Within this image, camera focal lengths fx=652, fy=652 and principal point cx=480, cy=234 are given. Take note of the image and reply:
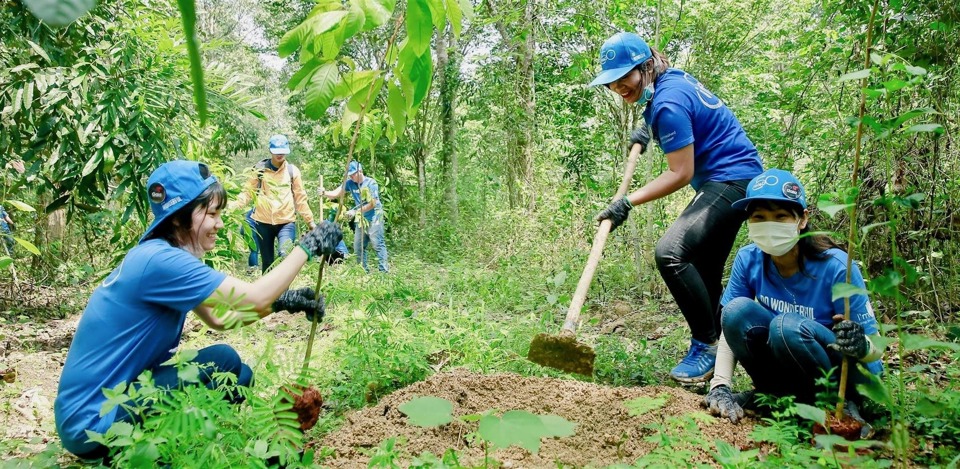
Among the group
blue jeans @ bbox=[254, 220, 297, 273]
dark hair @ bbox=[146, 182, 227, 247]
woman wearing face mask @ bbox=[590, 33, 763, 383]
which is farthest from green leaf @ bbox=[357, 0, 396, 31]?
blue jeans @ bbox=[254, 220, 297, 273]

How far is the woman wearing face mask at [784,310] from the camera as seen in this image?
258 cm

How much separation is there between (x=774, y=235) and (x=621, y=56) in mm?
1230

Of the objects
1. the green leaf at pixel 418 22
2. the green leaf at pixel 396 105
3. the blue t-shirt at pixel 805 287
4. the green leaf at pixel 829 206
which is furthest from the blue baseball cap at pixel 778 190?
the green leaf at pixel 418 22

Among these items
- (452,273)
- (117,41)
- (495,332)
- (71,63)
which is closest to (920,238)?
(495,332)

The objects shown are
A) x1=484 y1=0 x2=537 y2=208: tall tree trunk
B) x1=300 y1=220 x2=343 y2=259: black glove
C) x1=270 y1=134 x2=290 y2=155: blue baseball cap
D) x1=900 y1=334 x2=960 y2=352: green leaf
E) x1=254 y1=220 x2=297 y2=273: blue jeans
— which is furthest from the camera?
x1=484 y1=0 x2=537 y2=208: tall tree trunk

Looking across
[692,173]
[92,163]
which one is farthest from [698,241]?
[92,163]

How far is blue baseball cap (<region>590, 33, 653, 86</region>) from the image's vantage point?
3.33m

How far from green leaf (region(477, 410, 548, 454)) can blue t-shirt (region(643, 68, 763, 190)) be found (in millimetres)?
2158

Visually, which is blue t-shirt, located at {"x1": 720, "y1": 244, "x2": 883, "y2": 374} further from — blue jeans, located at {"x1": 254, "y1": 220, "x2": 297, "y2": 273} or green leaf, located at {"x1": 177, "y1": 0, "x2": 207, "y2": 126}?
blue jeans, located at {"x1": 254, "y1": 220, "x2": 297, "y2": 273}

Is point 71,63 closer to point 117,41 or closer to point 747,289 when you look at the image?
point 117,41

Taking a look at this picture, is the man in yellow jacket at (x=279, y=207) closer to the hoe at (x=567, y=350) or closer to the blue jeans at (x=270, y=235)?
the blue jeans at (x=270, y=235)

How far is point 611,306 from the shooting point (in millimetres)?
5562

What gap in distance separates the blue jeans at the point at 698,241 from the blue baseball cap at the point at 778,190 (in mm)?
501

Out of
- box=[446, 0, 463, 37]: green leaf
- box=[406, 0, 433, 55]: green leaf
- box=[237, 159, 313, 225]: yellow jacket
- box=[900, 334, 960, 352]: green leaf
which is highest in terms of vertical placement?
box=[446, 0, 463, 37]: green leaf
